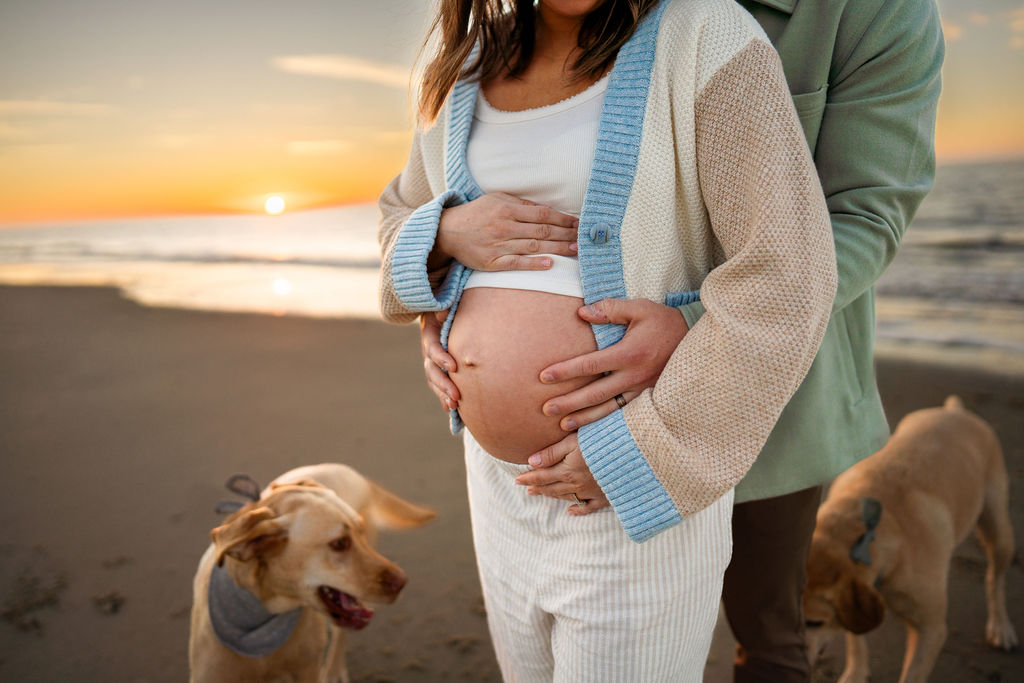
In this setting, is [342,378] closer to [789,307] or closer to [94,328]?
[94,328]

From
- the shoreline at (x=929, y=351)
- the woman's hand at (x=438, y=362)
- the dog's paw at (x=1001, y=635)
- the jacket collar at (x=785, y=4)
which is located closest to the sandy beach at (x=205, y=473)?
the dog's paw at (x=1001, y=635)

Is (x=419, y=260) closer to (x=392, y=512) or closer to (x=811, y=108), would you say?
(x=811, y=108)

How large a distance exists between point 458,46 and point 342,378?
4760 millimetres

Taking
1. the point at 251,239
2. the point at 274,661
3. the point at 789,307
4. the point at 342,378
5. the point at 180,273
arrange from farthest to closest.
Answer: the point at 251,239, the point at 180,273, the point at 342,378, the point at 274,661, the point at 789,307

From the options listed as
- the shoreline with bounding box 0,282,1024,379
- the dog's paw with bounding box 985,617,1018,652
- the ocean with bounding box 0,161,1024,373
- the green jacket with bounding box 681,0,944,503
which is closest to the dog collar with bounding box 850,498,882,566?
the dog's paw with bounding box 985,617,1018,652

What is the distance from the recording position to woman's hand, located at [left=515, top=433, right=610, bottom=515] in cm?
116

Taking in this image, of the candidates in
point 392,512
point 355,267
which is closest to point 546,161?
point 392,512

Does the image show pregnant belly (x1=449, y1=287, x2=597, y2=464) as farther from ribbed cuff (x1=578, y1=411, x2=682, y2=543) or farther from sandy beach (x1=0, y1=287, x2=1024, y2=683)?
sandy beach (x1=0, y1=287, x2=1024, y2=683)

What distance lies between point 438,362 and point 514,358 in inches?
8.6

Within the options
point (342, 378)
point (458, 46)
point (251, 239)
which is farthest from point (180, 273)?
point (458, 46)

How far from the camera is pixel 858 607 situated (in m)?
2.16

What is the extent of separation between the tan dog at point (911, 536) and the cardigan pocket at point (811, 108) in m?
1.48

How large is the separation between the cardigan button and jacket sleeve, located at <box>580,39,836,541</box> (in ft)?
0.57

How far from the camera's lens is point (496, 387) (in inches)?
49.9
